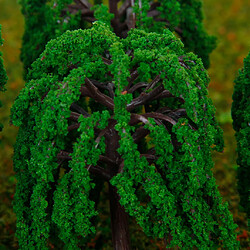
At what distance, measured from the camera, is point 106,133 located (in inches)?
166

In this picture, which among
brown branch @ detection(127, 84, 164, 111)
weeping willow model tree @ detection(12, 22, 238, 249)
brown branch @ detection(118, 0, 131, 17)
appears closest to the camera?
weeping willow model tree @ detection(12, 22, 238, 249)

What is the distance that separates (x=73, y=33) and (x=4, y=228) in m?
3.61

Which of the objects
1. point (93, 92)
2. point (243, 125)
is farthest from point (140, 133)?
point (243, 125)

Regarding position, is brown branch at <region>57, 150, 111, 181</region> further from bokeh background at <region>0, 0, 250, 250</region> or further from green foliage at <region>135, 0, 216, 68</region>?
green foliage at <region>135, 0, 216, 68</region>

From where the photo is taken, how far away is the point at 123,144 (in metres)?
3.51

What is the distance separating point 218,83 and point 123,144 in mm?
6884

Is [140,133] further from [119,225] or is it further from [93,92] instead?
[119,225]

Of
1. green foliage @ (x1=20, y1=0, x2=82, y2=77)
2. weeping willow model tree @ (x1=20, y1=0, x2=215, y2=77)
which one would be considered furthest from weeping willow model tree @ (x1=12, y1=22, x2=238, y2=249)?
green foliage @ (x1=20, y1=0, x2=82, y2=77)

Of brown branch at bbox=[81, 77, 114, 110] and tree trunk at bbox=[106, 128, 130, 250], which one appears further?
tree trunk at bbox=[106, 128, 130, 250]

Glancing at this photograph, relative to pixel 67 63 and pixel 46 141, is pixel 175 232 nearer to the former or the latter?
pixel 46 141

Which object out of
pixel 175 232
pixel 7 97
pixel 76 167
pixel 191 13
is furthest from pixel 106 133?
pixel 7 97

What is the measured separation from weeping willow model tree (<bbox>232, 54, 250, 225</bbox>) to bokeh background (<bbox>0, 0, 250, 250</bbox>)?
1319 millimetres

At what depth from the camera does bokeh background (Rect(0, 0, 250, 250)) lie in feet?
20.5

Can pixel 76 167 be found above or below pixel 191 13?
below
